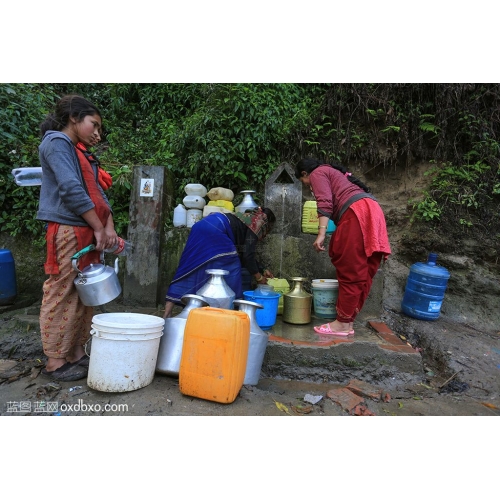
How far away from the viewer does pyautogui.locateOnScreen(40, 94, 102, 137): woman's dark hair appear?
2432 millimetres

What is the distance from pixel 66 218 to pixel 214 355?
1.48 metres

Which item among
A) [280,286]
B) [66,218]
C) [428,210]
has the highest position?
[428,210]

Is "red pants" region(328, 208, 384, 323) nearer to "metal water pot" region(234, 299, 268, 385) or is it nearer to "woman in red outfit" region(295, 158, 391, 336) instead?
"woman in red outfit" region(295, 158, 391, 336)

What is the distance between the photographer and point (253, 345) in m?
2.54

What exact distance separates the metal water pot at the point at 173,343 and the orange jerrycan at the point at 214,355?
0.24 m

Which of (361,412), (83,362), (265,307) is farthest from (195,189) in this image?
(361,412)

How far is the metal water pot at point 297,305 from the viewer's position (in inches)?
137

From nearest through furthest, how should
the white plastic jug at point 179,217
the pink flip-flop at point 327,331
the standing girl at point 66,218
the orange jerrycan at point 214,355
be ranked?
the orange jerrycan at point 214,355
the standing girl at point 66,218
the pink flip-flop at point 327,331
the white plastic jug at point 179,217

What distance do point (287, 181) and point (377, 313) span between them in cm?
219

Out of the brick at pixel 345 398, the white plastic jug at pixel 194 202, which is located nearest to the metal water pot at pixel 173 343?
the brick at pixel 345 398

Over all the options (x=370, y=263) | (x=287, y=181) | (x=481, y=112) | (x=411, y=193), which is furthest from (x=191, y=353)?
(x=481, y=112)

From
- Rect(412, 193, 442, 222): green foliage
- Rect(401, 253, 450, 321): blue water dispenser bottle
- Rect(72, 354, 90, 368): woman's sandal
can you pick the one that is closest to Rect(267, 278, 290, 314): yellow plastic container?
Rect(401, 253, 450, 321): blue water dispenser bottle

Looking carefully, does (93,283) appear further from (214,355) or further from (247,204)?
(247,204)

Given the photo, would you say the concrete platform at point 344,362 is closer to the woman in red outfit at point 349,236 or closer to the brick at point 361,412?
the woman in red outfit at point 349,236
